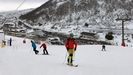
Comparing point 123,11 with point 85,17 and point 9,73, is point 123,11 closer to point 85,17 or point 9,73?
point 85,17

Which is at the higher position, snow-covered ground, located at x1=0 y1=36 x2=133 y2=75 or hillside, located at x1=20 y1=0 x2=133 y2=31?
hillside, located at x1=20 y1=0 x2=133 y2=31

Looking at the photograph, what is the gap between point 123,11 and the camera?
174 m

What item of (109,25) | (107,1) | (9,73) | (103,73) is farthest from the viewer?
(107,1)

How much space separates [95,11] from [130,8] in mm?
17300

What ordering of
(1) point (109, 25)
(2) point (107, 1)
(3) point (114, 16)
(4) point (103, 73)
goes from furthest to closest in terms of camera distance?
(2) point (107, 1)
(3) point (114, 16)
(1) point (109, 25)
(4) point (103, 73)

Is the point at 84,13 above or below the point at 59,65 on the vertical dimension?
above

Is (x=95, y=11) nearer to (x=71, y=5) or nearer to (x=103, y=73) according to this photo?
(x=71, y=5)

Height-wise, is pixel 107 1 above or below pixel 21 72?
above

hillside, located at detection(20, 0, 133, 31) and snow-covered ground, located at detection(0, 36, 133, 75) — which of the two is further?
hillside, located at detection(20, 0, 133, 31)

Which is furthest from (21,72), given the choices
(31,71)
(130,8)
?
(130,8)

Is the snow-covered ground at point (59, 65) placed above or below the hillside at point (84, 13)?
below

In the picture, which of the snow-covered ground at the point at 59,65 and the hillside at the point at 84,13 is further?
the hillside at the point at 84,13

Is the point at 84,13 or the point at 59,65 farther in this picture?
the point at 84,13

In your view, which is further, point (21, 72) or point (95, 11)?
point (95, 11)
